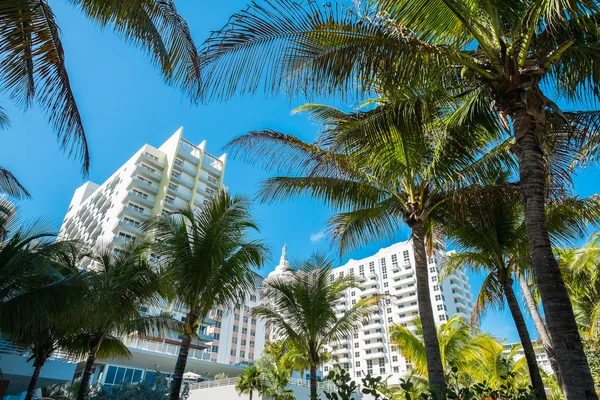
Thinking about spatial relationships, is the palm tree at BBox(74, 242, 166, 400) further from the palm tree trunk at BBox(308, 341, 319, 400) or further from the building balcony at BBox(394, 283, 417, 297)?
the building balcony at BBox(394, 283, 417, 297)

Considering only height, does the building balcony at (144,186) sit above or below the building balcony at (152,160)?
below

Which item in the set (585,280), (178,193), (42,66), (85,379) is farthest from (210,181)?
(42,66)

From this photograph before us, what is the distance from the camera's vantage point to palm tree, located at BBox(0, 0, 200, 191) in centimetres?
425

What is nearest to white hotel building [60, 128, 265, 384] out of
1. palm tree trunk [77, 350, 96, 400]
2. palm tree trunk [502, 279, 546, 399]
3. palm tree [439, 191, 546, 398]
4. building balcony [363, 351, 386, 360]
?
building balcony [363, 351, 386, 360]

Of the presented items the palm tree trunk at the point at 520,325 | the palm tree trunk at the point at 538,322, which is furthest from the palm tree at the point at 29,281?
the palm tree trunk at the point at 538,322

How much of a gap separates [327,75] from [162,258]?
755 cm

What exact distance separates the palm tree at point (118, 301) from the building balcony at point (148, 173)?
45061 millimetres

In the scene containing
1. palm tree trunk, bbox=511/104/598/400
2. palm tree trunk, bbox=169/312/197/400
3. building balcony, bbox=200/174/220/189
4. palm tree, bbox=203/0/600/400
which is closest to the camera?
palm tree trunk, bbox=511/104/598/400

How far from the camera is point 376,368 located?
74562 mm

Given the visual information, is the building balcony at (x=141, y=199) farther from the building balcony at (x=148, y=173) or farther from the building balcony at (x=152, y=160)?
the building balcony at (x=152, y=160)

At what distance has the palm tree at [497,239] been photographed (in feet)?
28.1

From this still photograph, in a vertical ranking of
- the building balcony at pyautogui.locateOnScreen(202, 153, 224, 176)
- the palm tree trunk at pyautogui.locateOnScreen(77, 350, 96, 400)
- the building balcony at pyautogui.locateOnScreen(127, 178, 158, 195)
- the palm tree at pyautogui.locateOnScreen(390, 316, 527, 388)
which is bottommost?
the palm tree trunk at pyautogui.locateOnScreen(77, 350, 96, 400)

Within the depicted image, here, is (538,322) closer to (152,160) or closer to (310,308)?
(310,308)

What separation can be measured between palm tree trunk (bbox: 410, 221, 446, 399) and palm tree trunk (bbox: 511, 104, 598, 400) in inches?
109
